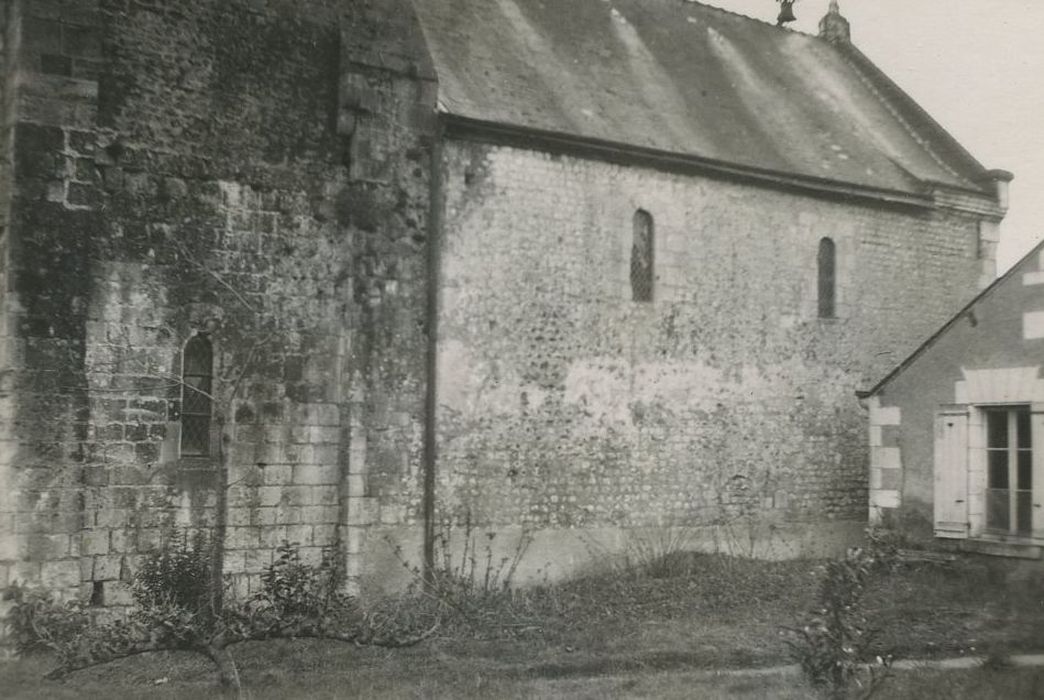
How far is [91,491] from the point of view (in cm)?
1048

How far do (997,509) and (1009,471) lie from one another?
0.49 metres

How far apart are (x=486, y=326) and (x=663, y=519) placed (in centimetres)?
387

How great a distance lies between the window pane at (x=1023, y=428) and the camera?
12.3 meters

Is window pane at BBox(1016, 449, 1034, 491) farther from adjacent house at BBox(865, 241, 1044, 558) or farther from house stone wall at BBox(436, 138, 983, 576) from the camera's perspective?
house stone wall at BBox(436, 138, 983, 576)

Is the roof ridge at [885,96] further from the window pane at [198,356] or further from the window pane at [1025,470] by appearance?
the window pane at [198,356]

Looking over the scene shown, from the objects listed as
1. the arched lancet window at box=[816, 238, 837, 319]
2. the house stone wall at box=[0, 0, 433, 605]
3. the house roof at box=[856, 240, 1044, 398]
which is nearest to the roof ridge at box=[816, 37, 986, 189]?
the arched lancet window at box=[816, 238, 837, 319]

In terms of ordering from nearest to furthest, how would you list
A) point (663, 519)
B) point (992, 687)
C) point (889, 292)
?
point (992, 687)
point (663, 519)
point (889, 292)

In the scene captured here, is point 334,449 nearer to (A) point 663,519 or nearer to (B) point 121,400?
(B) point 121,400

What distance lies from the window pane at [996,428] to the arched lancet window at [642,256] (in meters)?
4.77

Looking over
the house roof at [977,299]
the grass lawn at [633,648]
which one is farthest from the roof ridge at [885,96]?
the grass lawn at [633,648]

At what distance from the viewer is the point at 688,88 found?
17.0 m

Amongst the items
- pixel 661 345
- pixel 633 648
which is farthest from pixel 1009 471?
pixel 633 648

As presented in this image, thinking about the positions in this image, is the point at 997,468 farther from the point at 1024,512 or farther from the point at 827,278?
the point at 827,278

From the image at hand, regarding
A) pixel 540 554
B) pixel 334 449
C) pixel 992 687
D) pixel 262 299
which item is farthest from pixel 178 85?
pixel 992 687
